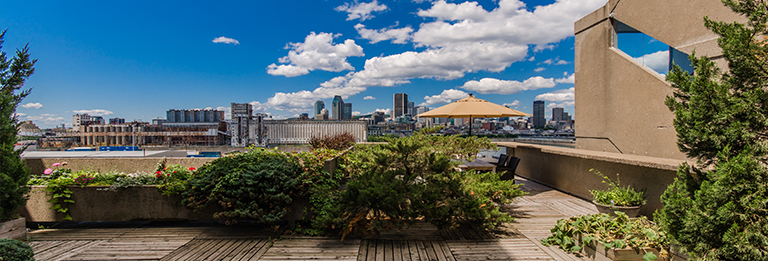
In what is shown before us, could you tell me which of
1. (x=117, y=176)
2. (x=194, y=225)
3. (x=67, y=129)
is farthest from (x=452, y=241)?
(x=67, y=129)

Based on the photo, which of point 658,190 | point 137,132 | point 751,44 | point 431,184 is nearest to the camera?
point 751,44

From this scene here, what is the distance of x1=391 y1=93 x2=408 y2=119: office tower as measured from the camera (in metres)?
109

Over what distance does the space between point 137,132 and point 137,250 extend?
133961mm

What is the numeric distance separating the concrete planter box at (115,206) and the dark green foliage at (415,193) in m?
2.12

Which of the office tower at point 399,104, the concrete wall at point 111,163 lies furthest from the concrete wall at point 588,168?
the office tower at point 399,104

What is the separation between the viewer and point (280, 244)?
3.71 metres

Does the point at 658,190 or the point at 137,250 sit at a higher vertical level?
the point at 658,190

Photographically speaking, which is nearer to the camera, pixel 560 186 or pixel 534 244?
pixel 534 244

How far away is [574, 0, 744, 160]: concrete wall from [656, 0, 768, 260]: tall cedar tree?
319 cm

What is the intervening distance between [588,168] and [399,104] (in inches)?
4199

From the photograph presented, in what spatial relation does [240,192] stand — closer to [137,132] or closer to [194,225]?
[194,225]

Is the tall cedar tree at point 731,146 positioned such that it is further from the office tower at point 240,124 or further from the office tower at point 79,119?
the office tower at point 79,119

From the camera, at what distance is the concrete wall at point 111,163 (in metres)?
6.68

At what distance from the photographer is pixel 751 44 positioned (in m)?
2.33
